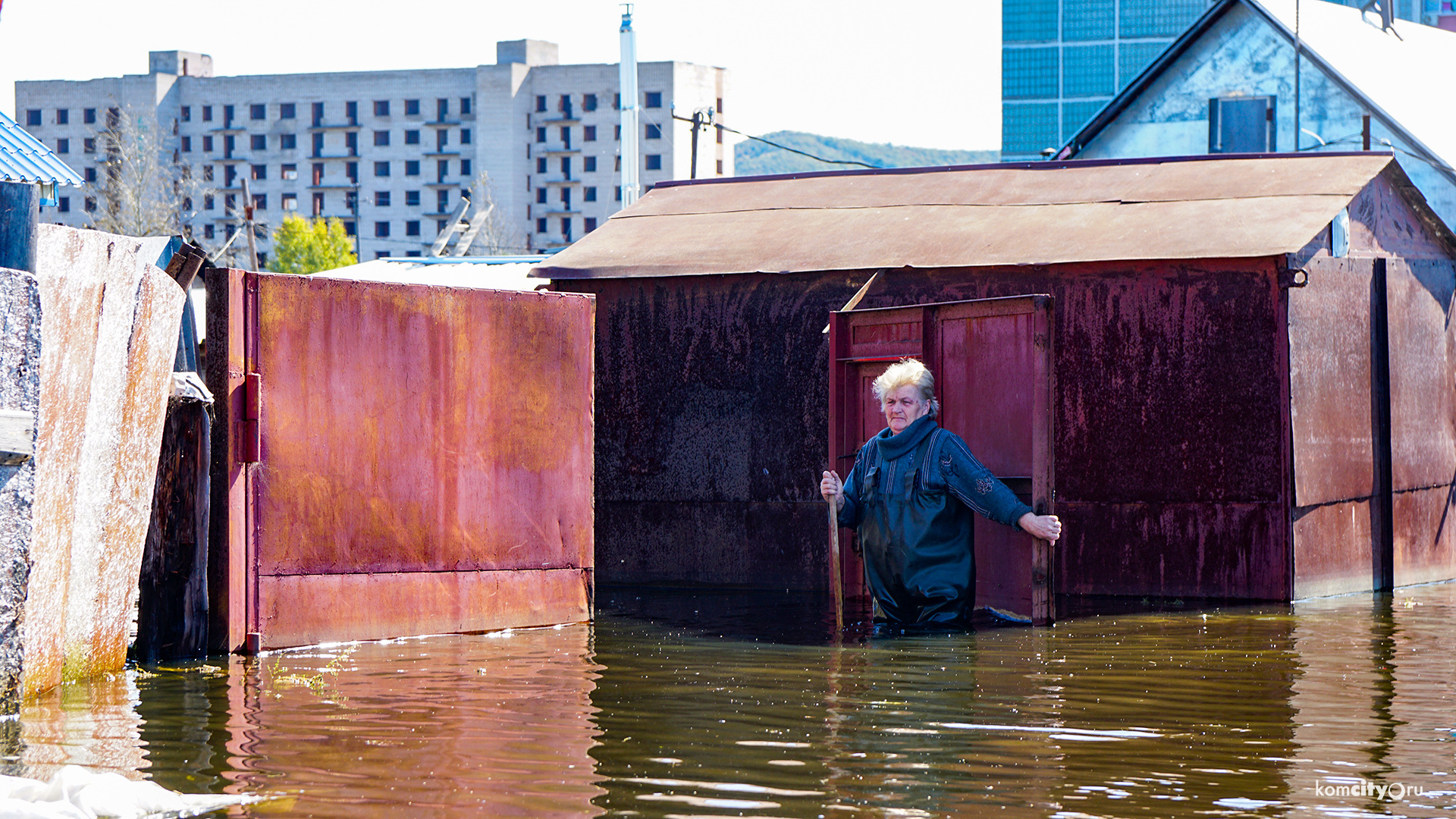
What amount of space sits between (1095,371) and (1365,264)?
2234 mm

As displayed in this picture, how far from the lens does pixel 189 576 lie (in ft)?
28.5

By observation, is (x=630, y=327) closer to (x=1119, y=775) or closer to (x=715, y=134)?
(x=1119, y=775)

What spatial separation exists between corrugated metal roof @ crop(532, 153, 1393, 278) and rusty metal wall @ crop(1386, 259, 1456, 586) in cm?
113

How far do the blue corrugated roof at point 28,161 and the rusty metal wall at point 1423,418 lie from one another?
1492 centimetres

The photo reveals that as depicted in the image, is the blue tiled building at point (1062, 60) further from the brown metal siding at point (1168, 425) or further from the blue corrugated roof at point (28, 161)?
→ the brown metal siding at point (1168, 425)

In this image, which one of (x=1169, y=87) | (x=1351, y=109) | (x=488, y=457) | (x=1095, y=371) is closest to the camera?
(x=488, y=457)

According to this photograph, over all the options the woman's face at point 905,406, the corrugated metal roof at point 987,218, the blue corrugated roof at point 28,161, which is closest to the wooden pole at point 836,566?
the woman's face at point 905,406

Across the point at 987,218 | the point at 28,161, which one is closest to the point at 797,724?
the point at 987,218

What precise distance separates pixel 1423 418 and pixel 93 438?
31.8 feet

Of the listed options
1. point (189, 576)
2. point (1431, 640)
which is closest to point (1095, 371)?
point (1431, 640)

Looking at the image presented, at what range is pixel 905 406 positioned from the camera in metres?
9.62

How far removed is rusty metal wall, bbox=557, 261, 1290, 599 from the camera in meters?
11.7

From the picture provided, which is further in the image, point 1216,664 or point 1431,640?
point 1431,640

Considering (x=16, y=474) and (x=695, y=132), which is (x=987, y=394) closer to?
(x=16, y=474)
